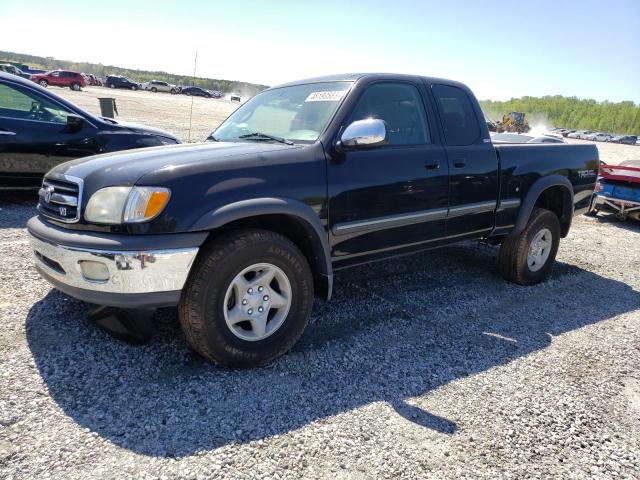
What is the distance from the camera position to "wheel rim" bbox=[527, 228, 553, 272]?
5082 mm

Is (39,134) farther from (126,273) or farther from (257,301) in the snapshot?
(257,301)

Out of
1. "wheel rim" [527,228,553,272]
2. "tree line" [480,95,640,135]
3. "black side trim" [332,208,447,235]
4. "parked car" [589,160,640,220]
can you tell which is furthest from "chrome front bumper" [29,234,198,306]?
"tree line" [480,95,640,135]

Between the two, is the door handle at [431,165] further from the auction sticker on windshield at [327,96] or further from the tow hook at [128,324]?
the tow hook at [128,324]

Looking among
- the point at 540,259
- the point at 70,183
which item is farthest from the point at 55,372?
the point at 540,259

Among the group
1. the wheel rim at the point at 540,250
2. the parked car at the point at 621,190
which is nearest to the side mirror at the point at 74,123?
the wheel rim at the point at 540,250

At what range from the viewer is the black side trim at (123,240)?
2.68m

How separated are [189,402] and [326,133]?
196cm

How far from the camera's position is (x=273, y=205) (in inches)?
118

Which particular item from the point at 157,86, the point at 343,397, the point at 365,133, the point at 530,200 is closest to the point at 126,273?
the point at 343,397

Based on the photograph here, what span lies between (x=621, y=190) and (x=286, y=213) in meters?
8.15

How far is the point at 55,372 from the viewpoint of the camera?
2887 mm

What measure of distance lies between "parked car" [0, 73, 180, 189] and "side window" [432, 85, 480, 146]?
4481mm

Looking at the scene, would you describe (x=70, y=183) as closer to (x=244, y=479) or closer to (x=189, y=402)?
(x=189, y=402)

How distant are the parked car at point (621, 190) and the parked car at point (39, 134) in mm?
8103
